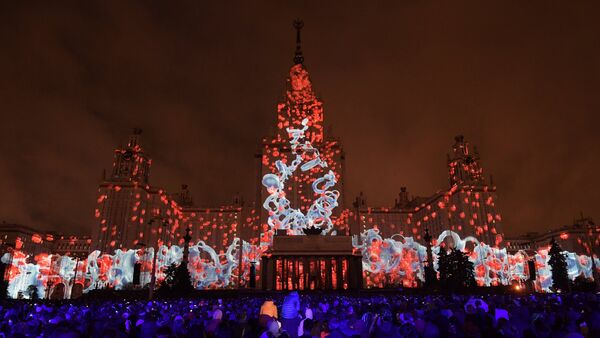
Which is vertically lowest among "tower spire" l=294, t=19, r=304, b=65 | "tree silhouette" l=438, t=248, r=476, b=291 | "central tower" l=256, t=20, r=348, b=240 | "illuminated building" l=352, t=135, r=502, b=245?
"tree silhouette" l=438, t=248, r=476, b=291

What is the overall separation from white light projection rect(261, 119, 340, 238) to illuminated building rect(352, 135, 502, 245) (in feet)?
32.7

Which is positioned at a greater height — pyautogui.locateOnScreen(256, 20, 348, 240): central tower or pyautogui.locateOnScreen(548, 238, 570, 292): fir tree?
pyautogui.locateOnScreen(256, 20, 348, 240): central tower

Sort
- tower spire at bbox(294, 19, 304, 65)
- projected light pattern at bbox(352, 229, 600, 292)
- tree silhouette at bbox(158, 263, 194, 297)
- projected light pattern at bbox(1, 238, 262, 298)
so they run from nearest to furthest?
tree silhouette at bbox(158, 263, 194, 297)
projected light pattern at bbox(1, 238, 262, 298)
projected light pattern at bbox(352, 229, 600, 292)
tower spire at bbox(294, 19, 304, 65)

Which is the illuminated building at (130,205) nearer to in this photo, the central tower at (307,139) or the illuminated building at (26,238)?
the illuminated building at (26,238)

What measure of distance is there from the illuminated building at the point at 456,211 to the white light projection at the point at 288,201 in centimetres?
997

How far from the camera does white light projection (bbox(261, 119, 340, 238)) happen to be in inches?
2484

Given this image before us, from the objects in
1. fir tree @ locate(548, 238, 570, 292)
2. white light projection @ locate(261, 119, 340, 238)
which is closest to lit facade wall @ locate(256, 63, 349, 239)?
white light projection @ locate(261, 119, 340, 238)

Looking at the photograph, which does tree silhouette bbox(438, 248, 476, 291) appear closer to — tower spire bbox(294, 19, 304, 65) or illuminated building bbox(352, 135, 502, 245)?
illuminated building bbox(352, 135, 502, 245)

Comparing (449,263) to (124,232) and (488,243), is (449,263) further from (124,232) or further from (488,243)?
(124,232)

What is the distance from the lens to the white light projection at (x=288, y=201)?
63094 millimetres

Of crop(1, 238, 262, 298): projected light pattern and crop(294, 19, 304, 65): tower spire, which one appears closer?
crop(1, 238, 262, 298): projected light pattern

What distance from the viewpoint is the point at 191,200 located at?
3388 inches

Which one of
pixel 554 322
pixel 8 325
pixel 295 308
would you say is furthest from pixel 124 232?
pixel 554 322


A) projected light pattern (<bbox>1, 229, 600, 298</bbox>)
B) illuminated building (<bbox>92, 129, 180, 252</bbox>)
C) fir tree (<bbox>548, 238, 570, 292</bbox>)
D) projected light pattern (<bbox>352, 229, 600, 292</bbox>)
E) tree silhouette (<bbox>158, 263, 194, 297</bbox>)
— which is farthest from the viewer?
projected light pattern (<bbox>352, 229, 600, 292</bbox>)
